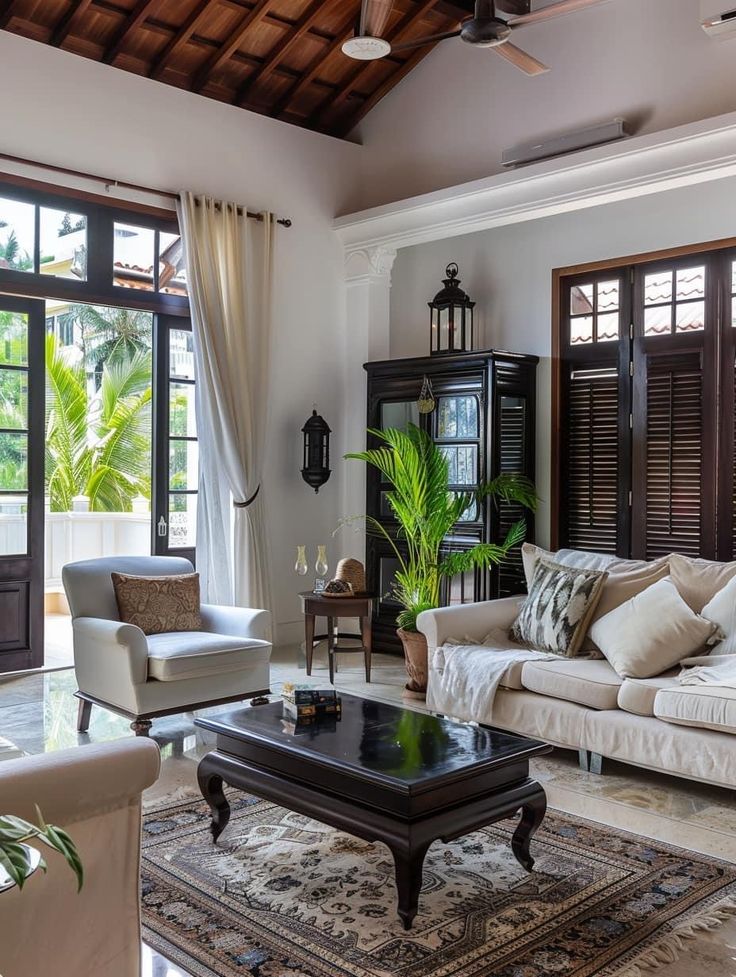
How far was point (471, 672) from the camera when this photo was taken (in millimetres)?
4445

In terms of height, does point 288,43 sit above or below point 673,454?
above

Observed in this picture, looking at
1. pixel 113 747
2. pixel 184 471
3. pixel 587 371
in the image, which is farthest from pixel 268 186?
pixel 113 747

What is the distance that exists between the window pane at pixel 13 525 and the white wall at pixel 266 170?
169cm

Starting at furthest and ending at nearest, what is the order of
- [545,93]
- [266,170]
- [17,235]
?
[266,170] → [545,93] → [17,235]

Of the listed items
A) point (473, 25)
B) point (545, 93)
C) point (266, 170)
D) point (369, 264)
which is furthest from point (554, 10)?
point (369, 264)

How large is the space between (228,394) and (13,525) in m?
1.58

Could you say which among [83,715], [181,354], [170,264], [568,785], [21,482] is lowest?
[568,785]

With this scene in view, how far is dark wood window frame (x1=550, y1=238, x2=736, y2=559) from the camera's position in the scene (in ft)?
18.0

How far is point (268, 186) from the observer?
6711 millimetres

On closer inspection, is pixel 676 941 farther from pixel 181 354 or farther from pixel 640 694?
pixel 181 354

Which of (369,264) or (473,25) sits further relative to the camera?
(369,264)

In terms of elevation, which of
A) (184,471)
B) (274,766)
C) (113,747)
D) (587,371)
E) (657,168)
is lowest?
(274,766)

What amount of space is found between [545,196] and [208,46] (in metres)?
2.39

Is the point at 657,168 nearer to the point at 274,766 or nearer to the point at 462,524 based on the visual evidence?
the point at 462,524
